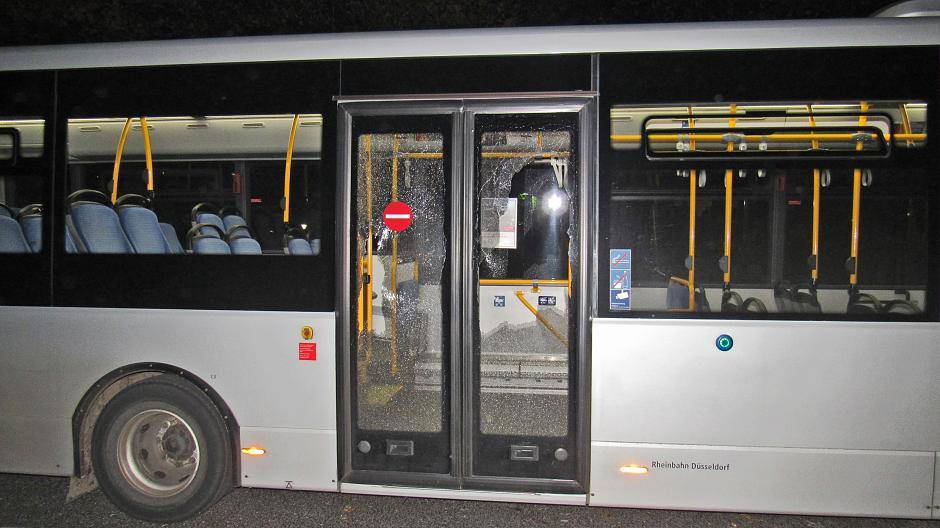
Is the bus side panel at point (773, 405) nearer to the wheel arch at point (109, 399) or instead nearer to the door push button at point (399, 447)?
the door push button at point (399, 447)

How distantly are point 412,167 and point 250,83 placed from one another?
4.01ft

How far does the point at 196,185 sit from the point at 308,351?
135 cm

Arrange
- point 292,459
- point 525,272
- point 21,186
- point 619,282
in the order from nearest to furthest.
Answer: point 619,282, point 525,272, point 292,459, point 21,186

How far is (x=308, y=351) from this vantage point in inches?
150

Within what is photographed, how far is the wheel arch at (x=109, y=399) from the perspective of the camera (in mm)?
3934

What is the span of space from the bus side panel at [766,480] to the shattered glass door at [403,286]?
113 centimetres

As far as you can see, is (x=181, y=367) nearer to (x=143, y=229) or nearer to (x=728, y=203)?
(x=143, y=229)

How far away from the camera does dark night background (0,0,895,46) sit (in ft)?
39.8

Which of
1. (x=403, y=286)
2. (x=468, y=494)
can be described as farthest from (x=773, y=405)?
(x=403, y=286)

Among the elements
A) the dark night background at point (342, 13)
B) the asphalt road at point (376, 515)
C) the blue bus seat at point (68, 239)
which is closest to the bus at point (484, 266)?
the blue bus seat at point (68, 239)

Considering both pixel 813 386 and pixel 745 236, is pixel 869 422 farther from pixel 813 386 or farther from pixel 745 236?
pixel 745 236

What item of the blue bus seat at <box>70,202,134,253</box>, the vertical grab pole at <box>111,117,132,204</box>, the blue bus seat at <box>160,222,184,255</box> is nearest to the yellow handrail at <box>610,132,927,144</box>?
the blue bus seat at <box>160,222,184,255</box>

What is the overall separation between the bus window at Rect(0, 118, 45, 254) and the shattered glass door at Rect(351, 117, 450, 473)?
2229 millimetres

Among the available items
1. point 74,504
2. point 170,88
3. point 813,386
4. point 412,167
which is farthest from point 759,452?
point 74,504
